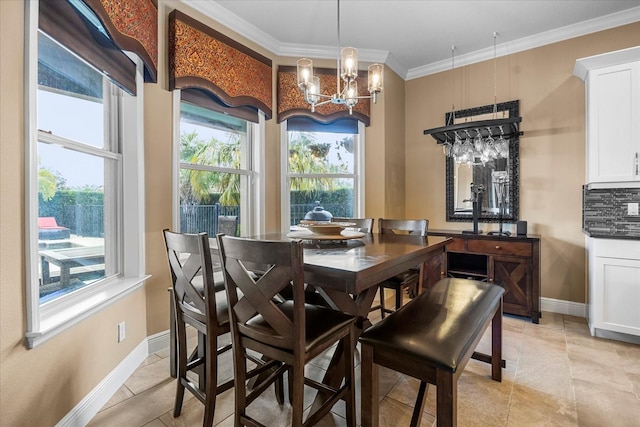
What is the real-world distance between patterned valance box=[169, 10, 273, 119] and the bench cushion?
237cm

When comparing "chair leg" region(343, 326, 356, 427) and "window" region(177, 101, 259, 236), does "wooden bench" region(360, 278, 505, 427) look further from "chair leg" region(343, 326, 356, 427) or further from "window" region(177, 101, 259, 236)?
"window" region(177, 101, 259, 236)

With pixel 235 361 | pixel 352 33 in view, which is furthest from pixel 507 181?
pixel 235 361

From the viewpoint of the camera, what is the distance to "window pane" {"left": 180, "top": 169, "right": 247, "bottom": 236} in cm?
275

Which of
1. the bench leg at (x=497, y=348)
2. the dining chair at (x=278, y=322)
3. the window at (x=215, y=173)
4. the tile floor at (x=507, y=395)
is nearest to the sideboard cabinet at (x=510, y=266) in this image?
the tile floor at (x=507, y=395)

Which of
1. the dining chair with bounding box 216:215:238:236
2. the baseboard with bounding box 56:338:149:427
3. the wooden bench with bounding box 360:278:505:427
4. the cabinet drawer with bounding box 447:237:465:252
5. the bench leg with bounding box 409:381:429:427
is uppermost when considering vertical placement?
the dining chair with bounding box 216:215:238:236

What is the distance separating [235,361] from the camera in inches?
56.5

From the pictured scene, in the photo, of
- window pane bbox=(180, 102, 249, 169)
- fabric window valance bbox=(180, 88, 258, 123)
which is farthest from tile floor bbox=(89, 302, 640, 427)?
fabric window valance bbox=(180, 88, 258, 123)

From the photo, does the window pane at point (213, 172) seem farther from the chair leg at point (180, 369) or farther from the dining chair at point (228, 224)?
the chair leg at point (180, 369)

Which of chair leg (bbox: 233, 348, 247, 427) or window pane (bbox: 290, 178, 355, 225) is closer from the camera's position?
chair leg (bbox: 233, 348, 247, 427)

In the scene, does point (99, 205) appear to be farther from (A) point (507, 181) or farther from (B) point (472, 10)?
(A) point (507, 181)

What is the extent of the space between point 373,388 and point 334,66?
337cm

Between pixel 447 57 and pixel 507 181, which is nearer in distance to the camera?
pixel 507 181

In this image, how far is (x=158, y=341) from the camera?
248 centimetres

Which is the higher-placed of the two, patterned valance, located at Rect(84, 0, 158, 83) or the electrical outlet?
patterned valance, located at Rect(84, 0, 158, 83)
